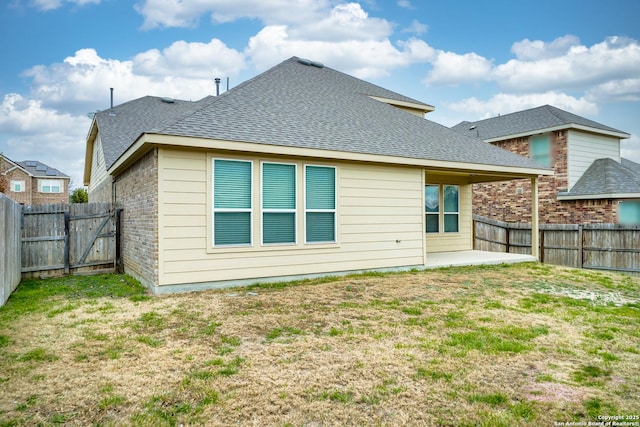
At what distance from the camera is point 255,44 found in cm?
1969

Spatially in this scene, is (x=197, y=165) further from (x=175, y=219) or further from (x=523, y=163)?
(x=523, y=163)

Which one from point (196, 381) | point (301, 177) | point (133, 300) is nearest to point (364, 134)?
point (301, 177)

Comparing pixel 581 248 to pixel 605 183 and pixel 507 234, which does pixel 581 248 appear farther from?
pixel 605 183

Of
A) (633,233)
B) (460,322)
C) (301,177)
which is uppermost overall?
(301,177)

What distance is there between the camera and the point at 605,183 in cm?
1527

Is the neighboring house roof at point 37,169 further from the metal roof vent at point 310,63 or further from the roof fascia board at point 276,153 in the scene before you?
the metal roof vent at point 310,63

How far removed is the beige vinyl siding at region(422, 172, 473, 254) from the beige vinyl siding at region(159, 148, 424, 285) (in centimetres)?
328

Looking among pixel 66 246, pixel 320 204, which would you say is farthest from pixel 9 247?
pixel 320 204

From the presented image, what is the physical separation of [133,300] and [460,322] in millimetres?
5256

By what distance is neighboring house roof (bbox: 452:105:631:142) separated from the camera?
54.2 ft

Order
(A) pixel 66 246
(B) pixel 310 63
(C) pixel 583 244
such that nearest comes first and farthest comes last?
(A) pixel 66 246 → (C) pixel 583 244 → (B) pixel 310 63

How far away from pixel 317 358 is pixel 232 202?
14.2 feet

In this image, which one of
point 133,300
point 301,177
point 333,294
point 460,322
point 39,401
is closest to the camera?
point 39,401

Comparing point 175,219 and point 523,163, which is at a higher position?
point 523,163
